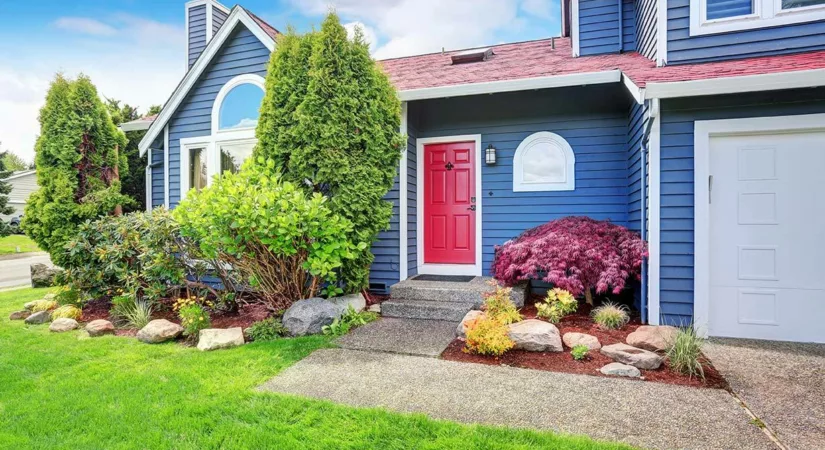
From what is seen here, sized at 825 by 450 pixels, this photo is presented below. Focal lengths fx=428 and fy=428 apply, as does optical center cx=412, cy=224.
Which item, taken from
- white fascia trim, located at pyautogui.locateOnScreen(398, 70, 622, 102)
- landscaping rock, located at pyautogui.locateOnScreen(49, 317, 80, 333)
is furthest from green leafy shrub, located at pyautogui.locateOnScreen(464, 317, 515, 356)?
landscaping rock, located at pyautogui.locateOnScreen(49, 317, 80, 333)

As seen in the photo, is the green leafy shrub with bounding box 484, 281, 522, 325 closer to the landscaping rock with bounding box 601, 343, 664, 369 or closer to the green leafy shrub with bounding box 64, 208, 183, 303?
the landscaping rock with bounding box 601, 343, 664, 369

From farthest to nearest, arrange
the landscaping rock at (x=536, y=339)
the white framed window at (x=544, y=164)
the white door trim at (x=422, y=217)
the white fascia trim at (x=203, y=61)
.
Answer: the white fascia trim at (x=203, y=61)
the white door trim at (x=422, y=217)
the white framed window at (x=544, y=164)
the landscaping rock at (x=536, y=339)

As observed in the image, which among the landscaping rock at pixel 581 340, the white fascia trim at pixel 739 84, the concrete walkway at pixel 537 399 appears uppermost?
the white fascia trim at pixel 739 84

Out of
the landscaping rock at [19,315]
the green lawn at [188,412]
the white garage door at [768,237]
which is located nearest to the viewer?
the green lawn at [188,412]

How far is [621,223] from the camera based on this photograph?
5527mm

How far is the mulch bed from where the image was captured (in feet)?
10.0

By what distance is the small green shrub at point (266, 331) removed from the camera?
430cm

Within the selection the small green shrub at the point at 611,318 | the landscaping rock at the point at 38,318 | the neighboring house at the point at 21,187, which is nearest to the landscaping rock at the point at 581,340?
the small green shrub at the point at 611,318

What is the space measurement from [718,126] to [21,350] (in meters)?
6.86

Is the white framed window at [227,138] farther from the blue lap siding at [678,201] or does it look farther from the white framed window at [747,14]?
the white framed window at [747,14]

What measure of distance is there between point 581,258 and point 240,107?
5.43 m

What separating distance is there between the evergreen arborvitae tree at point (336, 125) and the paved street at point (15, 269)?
8681 millimetres

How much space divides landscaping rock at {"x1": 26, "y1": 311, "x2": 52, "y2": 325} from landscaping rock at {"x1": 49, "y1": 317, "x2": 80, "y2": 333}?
470 mm

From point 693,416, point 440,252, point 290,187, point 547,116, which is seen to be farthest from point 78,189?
point 693,416
